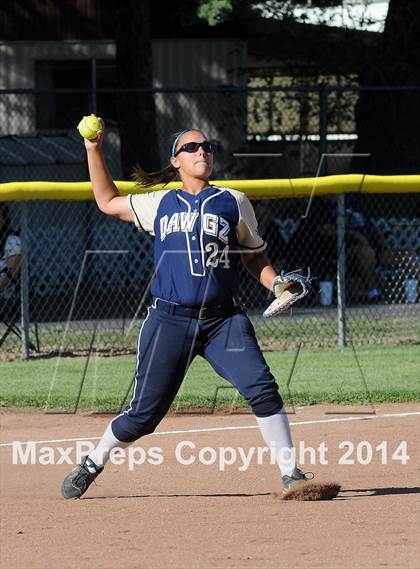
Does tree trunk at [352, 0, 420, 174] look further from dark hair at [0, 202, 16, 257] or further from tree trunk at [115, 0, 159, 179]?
dark hair at [0, 202, 16, 257]

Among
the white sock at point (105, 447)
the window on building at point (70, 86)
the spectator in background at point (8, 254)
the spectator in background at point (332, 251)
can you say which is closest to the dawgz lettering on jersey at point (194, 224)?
the white sock at point (105, 447)

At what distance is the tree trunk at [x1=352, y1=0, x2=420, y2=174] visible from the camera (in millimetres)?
19016

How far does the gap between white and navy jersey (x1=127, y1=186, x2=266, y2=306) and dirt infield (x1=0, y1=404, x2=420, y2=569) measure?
1.17 metres

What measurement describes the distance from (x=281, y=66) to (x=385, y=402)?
48.9 ft

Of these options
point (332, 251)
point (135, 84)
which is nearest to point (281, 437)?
point (332, 251)

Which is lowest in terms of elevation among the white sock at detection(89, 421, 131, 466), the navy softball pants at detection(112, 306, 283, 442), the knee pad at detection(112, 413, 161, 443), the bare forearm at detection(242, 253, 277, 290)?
the white sock at detection(89, 421, 131, 466)

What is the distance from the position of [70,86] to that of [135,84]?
4830 millimetres

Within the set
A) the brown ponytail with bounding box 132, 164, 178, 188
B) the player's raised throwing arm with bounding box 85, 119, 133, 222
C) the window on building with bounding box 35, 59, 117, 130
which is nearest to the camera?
the player's raised throwing arm with bounding box 85, 119, 133, 222

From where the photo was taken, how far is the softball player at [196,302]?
627 cm

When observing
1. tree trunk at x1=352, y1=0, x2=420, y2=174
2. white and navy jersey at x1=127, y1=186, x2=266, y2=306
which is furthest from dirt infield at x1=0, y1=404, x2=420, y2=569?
tree trunk at x1=352, y1=0, x2=420, y2=174

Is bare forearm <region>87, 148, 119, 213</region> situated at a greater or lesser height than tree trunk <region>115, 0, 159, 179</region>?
greater

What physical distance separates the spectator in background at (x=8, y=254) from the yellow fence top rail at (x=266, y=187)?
2.27 feet

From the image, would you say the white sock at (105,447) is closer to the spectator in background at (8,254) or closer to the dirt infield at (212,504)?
the dirt infield at (212,504)

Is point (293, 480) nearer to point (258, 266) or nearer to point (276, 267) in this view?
point (258, 266)
